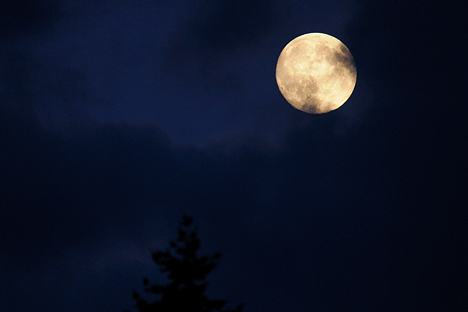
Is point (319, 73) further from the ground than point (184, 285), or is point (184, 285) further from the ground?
point (319, 73)

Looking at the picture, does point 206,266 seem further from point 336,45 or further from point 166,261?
point 336,45

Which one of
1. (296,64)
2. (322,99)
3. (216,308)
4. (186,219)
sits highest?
(296,64)

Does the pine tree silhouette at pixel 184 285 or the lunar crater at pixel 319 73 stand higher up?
the lunar crater at pixel 319 73

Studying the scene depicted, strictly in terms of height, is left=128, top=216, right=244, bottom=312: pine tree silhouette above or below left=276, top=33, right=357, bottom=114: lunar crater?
below

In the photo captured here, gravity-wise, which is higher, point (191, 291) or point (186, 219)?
point (186, 219)

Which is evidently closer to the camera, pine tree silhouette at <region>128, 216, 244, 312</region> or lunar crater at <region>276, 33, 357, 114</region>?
pine tree silhouette at <region>128, 216, 244, 312</region>

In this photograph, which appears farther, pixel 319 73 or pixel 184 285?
pixel 319 73

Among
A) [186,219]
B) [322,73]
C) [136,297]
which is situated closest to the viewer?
[136,297]

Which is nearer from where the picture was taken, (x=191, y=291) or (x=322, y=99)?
(x=191, y=291)

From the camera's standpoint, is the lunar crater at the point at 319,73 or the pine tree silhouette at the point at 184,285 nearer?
the pine tree silhouette at the point at 184,285

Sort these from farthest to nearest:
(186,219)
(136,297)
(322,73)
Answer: (322,73), (186,219), (136,297)

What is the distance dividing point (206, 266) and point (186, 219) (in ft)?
5.99

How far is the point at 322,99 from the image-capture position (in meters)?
43.6

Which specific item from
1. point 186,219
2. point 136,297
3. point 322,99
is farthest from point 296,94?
point 136,297
